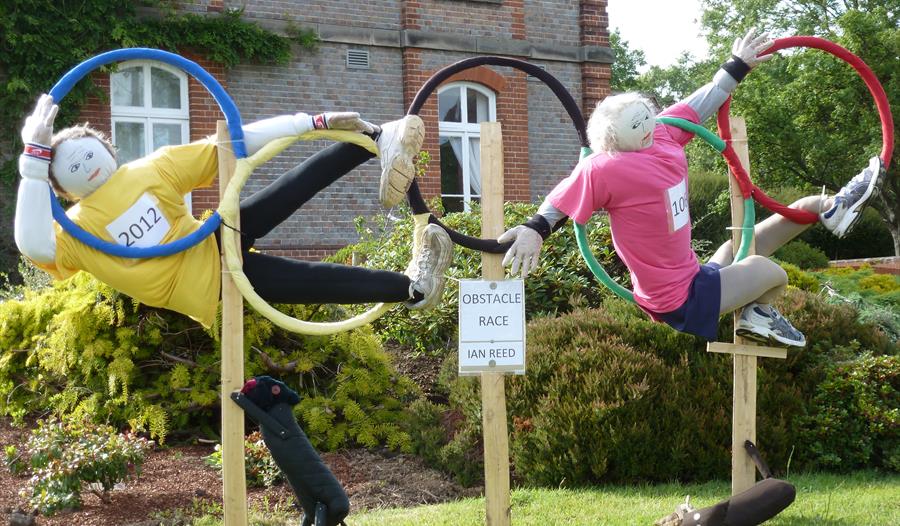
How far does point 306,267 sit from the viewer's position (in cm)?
447

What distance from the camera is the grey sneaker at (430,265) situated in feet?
15.0

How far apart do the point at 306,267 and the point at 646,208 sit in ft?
5.30

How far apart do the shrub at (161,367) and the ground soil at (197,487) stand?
0.17 metres

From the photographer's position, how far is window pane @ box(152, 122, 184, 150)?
12234 millimetres

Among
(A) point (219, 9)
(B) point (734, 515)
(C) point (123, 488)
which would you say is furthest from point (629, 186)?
(A) point (219, 9)

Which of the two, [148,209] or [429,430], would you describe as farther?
[429,430]

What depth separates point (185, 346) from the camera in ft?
22.9

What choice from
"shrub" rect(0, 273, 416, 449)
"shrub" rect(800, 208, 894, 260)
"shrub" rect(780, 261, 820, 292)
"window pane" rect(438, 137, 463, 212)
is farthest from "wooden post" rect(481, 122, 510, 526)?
"shrub" rect(800, 208, 894, 260)

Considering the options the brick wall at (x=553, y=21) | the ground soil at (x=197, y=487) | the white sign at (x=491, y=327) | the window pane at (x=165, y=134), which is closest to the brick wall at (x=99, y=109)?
the window pane at (x=165, y=134)

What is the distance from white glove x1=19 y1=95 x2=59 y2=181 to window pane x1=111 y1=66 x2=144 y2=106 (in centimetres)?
840

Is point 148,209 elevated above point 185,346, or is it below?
above

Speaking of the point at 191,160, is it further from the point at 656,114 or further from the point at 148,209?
the point at 656,114

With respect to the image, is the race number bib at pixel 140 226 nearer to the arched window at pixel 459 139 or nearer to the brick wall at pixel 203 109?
the brick wall at pixel 203 109

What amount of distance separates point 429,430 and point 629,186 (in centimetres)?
260
